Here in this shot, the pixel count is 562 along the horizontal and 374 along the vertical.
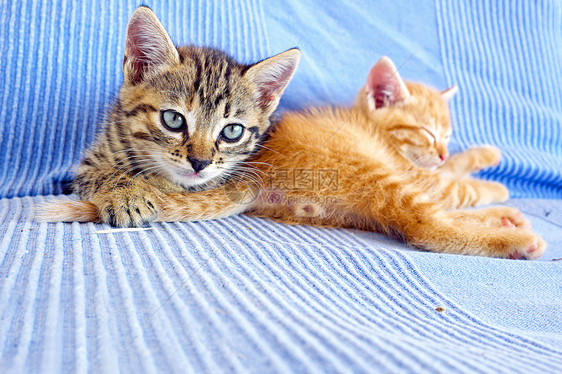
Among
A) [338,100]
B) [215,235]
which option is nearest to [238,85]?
[215,235]

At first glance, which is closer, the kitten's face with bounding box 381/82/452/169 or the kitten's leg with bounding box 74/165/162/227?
the kitten's leg with bounding box 74/165/162/227

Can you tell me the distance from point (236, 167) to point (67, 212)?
0.43 meters

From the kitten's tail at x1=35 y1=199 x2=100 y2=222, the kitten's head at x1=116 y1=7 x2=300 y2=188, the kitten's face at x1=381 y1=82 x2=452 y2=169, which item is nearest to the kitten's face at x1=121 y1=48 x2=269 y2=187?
the kitten's head at x1=116 y1=7 x2=300 y2=188

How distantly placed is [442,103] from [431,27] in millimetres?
573

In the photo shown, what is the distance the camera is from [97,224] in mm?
962

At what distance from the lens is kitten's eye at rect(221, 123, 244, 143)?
113cm

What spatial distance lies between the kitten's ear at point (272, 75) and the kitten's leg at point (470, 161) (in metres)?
0.80

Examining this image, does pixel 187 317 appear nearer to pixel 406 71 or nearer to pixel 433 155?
pixel 433 155

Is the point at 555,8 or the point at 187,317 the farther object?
the point at 555,8

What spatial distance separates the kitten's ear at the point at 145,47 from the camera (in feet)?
3.52

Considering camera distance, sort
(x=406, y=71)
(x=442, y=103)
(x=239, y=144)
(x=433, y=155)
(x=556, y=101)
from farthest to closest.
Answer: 1. (x=556, y=101)
2. (x=406, y=71)
3. (x=442, y=103)
4. (x=433, y=155)
5. (x=239, y=144)

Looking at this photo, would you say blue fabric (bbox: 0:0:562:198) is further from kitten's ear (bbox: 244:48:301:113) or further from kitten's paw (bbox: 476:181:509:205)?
kitten's ear (bbox: 244:48:301:113)

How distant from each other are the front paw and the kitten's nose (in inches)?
4.8

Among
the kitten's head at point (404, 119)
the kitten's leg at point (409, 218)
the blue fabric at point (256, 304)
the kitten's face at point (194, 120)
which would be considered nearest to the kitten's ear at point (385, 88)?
the kitten's head at point (404, 119)
